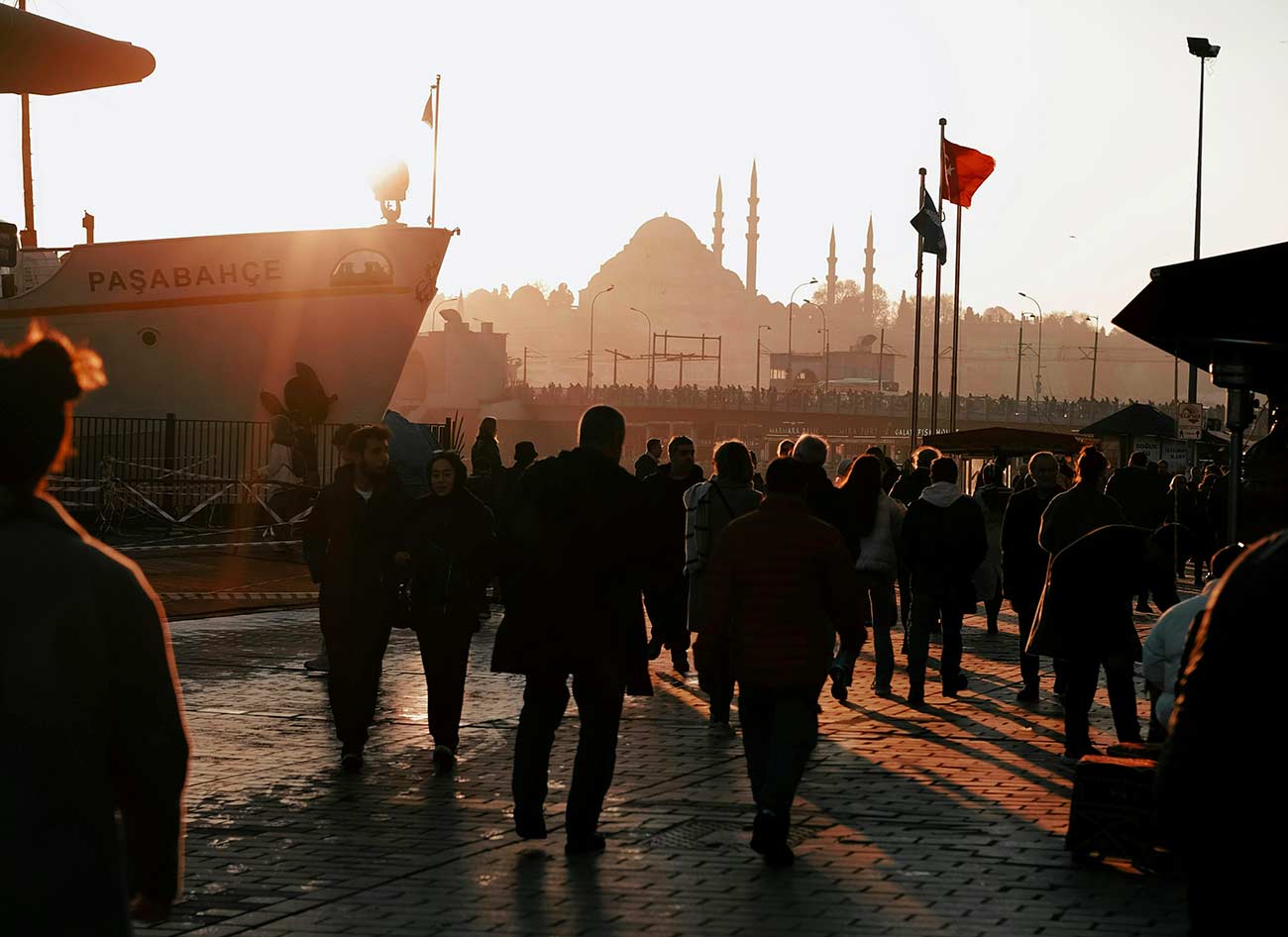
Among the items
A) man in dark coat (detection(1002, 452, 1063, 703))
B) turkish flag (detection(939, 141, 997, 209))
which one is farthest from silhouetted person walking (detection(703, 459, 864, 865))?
turkish flag (detection(939, 141, 997, 209))

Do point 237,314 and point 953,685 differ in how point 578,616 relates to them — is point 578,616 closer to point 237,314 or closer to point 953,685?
point 953,685

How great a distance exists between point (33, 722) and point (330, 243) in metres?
29.9

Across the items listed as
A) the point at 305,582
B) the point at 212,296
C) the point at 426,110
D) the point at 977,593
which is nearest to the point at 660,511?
the point at 977,593

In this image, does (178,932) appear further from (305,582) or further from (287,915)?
(305,582)

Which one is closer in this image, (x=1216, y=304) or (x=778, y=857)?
(x=778, y=857)

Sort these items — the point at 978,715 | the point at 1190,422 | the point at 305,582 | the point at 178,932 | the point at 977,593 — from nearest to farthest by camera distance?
the point at 178,932 < the point at 978,715 < the point at 977,593 < the point at 305,582 < the point at 1190,422

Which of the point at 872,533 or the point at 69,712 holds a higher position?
the point at 69,712

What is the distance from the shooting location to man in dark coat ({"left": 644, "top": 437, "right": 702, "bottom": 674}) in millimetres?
7291

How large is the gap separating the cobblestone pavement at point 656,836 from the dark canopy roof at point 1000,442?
18.0 metres

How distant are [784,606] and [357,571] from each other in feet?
9.13

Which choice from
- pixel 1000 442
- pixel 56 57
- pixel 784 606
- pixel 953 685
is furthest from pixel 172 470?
pixel 784 606

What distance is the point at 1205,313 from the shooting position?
312 inches

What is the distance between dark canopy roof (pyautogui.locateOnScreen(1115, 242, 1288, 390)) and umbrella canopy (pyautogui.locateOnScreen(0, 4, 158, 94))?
15.0 ft

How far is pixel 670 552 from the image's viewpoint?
24.3 ft
